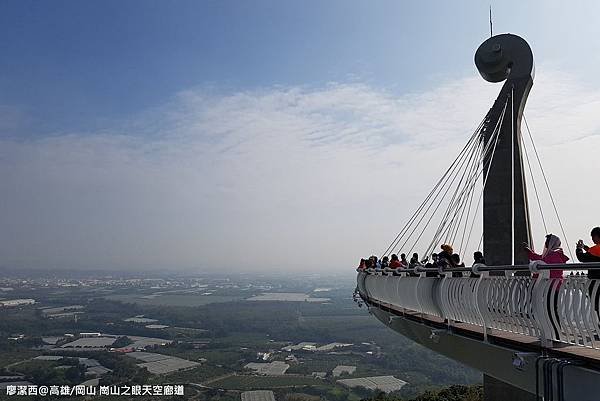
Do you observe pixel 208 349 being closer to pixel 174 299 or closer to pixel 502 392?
pixel 502 392

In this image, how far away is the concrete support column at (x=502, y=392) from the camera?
11.3 metres

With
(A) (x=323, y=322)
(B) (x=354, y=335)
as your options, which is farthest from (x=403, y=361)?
(A) (x=323, y=322)

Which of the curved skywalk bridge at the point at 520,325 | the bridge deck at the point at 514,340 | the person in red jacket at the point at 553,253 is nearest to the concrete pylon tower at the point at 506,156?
the bridge deck at the point at 514,340

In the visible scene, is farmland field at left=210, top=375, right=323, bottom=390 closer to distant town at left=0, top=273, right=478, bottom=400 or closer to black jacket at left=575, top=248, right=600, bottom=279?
distant town at left=0, top=273, right=478, bottom=400


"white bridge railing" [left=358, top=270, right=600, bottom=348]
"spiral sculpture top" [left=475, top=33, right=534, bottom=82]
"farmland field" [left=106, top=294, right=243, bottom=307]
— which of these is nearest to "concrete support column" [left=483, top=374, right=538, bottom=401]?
"white bridge railing" [left=358, top=270, right=600, bottom=348]

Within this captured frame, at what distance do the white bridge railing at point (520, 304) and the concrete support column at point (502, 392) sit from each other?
3982 millimetres

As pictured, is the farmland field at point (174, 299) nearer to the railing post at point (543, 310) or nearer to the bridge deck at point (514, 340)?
the bridge deck at point (514, 340)

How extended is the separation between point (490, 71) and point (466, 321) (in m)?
8.14

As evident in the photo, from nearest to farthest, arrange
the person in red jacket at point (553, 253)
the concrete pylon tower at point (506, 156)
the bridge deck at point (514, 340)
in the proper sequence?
the bridge deck at point (514, 340), the person in red jacket at point (553, 253), the concrete pylon tower at point (506, 156)

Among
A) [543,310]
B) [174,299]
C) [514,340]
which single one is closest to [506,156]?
[514,340]

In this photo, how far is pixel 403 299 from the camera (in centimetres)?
987

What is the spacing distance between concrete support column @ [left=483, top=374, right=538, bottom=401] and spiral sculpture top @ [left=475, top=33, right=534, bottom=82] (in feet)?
23.3

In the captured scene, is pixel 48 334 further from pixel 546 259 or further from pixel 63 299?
pixel 546 259

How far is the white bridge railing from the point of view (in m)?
5.01
